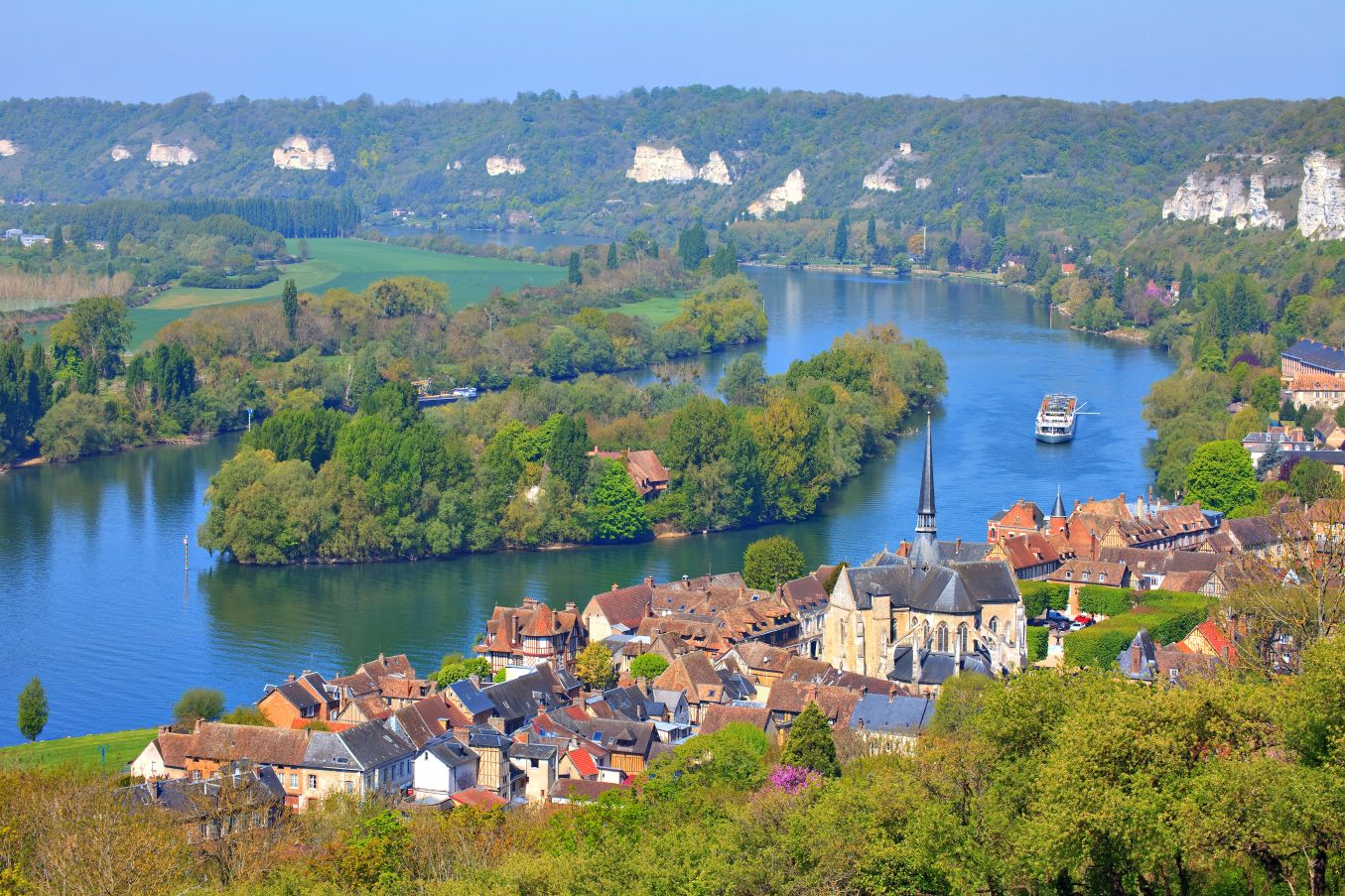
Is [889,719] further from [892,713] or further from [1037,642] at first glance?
[1037,642]

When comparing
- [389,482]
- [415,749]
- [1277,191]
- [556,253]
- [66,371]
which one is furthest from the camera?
[556,253]

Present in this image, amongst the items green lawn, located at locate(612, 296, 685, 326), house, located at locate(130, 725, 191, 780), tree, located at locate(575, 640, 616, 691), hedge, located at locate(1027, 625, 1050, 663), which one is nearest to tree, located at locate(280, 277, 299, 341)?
green lawn, located at locate(612, 296, 685, 326)

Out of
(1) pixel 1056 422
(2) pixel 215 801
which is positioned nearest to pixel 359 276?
(1) pixel 1056 422

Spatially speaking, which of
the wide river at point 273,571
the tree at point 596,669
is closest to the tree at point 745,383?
the wide river at point 273,571

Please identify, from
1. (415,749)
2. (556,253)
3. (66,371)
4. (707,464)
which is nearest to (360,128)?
(556,253)

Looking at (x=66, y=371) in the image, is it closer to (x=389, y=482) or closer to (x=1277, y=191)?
(x=389, y=482)

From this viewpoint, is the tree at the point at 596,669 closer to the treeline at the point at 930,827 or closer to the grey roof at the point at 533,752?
the grey roof at the point at 533,752

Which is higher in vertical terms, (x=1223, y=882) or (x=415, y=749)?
(x=1223, y=882)
